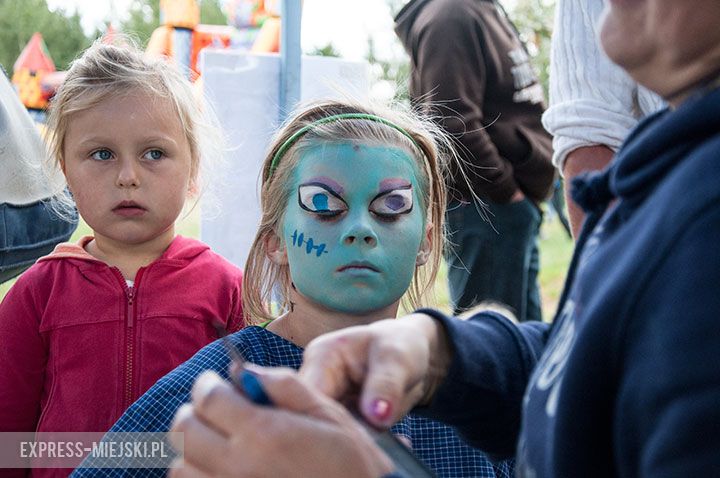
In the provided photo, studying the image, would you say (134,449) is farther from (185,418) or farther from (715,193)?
(715,193)

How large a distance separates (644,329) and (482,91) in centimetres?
298

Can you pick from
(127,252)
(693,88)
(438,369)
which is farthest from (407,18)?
(693,88)

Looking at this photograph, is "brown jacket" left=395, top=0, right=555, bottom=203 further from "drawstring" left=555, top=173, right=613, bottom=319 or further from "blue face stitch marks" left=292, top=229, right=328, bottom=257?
"drawstring" left=555, top=173, right=613, bottom=319

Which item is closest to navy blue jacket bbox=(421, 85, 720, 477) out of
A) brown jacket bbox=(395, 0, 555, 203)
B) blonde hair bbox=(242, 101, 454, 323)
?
blonde hair bbox=(242, 101, 454, 323)

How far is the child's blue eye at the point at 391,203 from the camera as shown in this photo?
1.83 metres

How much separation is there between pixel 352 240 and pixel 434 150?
41 centimetres

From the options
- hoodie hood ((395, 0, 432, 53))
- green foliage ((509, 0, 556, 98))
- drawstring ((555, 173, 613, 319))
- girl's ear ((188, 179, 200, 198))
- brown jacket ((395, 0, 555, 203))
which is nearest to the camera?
drawstring ((555, 173, 613, 319))

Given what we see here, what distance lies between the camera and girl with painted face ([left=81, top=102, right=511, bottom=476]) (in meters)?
1.72

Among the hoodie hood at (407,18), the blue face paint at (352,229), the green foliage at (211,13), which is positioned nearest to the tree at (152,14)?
the green foliage at (211,13)

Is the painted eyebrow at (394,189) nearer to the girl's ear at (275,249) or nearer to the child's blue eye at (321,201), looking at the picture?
the child's blue eye at (321,201)

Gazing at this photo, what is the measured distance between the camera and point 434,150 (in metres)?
2.09

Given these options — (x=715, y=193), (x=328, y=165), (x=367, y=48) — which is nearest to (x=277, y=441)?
(x=715, y=193)

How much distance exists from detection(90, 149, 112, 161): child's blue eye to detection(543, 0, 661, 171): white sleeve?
110 cm

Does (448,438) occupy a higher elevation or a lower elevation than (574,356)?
lower
